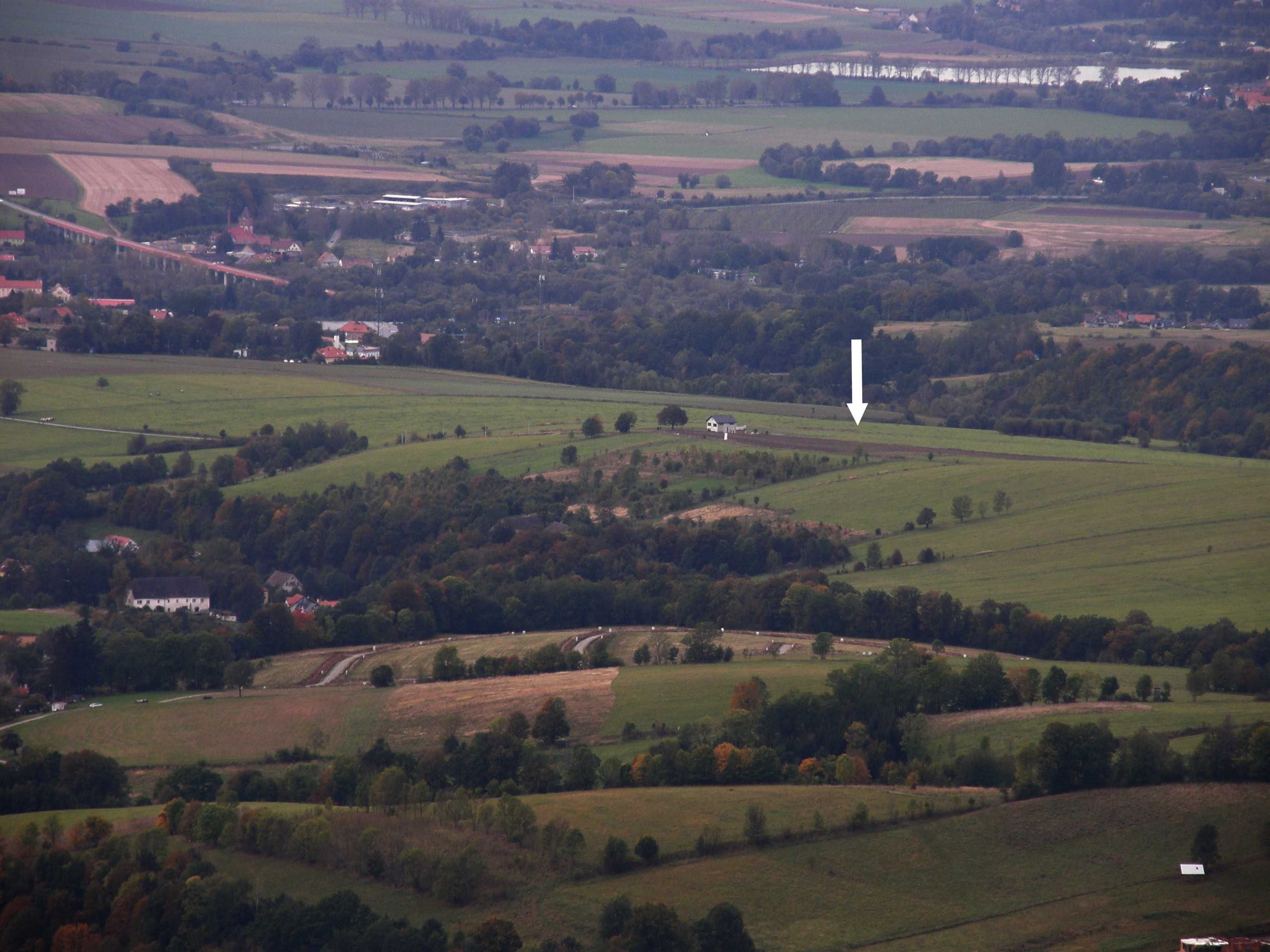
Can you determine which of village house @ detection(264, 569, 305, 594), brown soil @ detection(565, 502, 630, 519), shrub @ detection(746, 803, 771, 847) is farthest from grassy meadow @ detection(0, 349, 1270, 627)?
shrub @ detection(746, 803, 771, 847)

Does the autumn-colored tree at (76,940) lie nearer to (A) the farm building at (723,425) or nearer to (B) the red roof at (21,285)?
(A) the farm building at (723,425)

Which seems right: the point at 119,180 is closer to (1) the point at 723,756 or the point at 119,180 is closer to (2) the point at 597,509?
(2) the point at 597,509

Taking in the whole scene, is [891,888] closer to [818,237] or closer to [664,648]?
[664,648]

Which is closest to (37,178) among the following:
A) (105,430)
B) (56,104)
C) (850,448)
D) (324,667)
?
(56,104)

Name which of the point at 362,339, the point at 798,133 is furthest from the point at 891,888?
the point at 798,133

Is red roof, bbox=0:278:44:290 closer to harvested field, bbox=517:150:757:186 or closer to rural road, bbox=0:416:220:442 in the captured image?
rural road, bbox=0:416:220:442

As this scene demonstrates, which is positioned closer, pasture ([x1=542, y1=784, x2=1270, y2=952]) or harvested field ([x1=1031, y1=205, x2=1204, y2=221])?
pasture ([x1=542, y1=784, x2=1270, y2=952])
